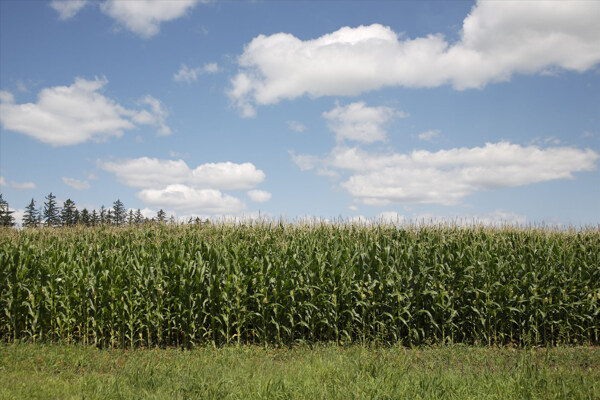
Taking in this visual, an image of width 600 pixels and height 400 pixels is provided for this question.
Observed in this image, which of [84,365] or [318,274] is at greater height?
[318,274]

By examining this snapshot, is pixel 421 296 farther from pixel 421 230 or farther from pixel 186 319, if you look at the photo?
pixel 186 319

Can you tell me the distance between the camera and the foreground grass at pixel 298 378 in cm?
586

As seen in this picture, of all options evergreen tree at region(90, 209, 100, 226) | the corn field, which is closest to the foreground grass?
the corn field

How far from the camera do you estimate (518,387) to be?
6.03 meters

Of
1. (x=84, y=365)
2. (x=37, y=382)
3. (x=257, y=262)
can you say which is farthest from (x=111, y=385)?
(x=257, y=262)

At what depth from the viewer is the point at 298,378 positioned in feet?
21.0

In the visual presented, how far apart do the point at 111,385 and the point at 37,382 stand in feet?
6.48

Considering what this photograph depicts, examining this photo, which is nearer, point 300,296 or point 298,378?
point 298,378

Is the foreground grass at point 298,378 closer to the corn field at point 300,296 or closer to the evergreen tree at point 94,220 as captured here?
the corn field at point 300,296

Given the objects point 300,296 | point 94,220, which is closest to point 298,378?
point 300,296

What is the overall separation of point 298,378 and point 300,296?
4572 millimetres

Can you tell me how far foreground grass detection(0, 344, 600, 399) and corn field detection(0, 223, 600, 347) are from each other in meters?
1.45

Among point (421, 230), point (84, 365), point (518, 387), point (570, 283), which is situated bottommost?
point (84, 365)

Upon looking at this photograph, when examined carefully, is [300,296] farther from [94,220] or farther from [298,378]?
[94,220]
